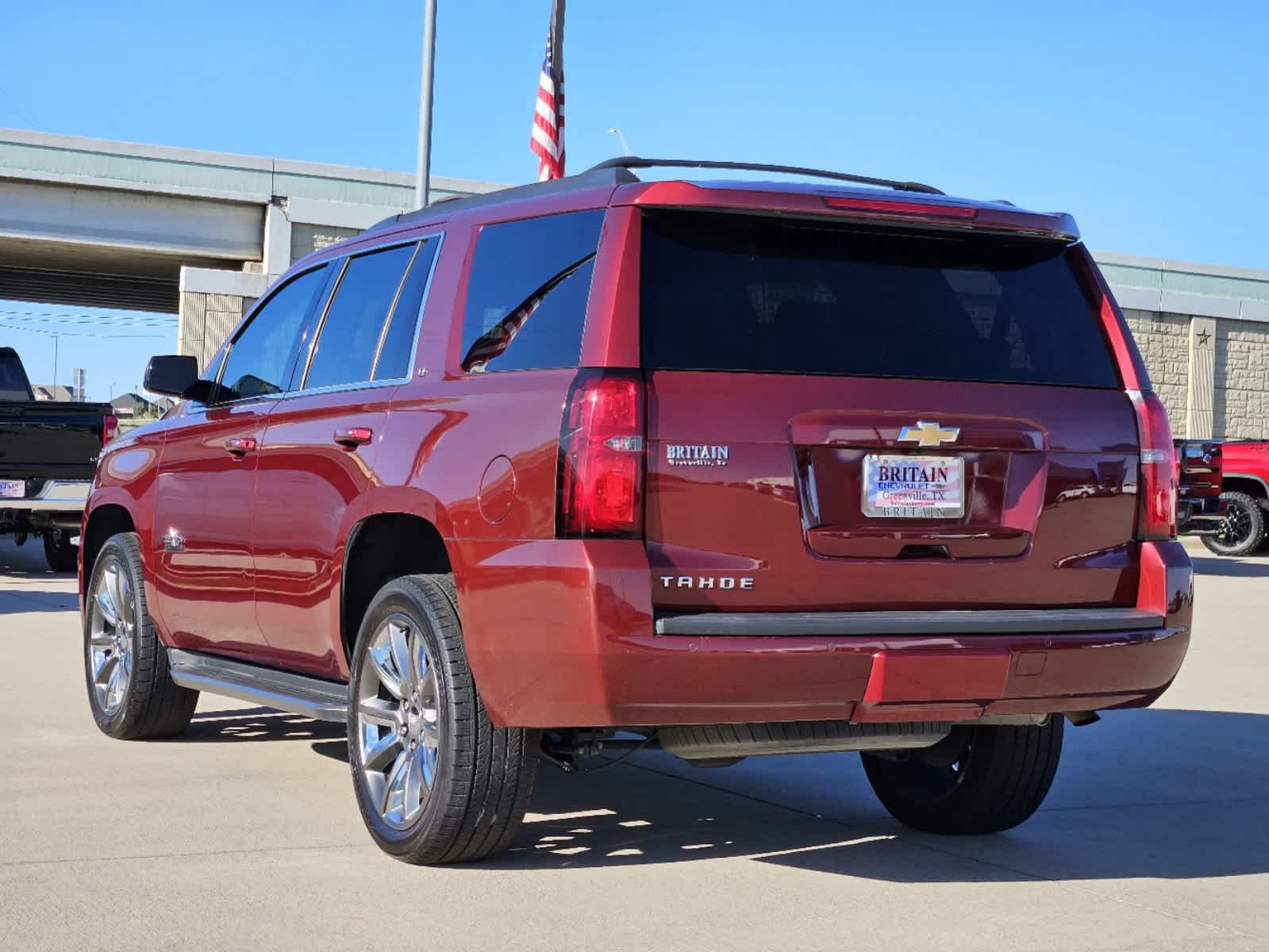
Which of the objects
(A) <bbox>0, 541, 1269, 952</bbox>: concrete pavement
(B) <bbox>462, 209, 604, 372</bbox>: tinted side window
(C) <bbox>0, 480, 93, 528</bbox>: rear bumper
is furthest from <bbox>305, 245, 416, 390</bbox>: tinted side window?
(C) <bbox>0, 480, 93, 528</bbox>: rear bumper

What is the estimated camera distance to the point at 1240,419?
134 ft

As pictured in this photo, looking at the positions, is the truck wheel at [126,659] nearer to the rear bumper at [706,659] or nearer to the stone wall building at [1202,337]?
the rear bumper at [706,659]

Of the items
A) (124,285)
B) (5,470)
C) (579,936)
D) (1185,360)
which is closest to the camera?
(579,936)

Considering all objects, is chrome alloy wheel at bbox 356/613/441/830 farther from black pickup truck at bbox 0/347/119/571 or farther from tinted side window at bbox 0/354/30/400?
tinted side window at bbox 0/354/30/400

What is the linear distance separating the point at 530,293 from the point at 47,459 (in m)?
12.8

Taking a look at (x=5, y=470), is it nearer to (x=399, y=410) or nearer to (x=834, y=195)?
(x=399, y=410)

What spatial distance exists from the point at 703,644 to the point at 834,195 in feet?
4.45

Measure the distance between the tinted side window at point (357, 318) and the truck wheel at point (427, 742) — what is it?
101 centimetres

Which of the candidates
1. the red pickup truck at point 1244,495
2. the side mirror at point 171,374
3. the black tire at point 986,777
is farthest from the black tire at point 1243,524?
the side mirror at point 171,374

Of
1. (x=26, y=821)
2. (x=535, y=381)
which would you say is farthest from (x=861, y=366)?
(x=26, y=821)

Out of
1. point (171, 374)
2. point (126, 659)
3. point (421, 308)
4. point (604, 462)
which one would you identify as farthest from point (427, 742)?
point (126, 659)

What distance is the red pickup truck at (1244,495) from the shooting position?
987 inches

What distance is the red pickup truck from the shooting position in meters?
25.1

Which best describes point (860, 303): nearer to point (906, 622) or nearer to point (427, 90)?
point (906, 622)
